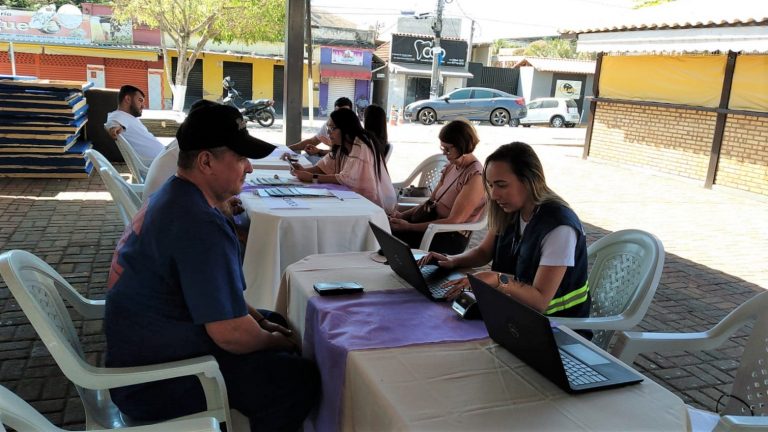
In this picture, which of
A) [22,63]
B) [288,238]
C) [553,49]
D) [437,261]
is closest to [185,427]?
[437,261]

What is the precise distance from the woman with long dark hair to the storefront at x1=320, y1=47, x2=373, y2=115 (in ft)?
70.5

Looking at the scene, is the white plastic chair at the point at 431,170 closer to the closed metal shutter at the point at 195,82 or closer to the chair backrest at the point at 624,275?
the chair backrest at the point at 624,275

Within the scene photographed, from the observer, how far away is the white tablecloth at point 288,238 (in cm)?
336

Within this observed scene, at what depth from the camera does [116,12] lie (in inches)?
798

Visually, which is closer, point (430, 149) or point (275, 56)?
point (430, 149)

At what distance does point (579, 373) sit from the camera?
4.99 ft

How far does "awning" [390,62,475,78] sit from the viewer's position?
2756 cm

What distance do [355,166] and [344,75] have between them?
22997mm

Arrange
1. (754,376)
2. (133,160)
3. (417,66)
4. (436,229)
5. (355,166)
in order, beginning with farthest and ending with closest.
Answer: (417,66) < (133,160) < (355,166) < (436,229) < (754,376)

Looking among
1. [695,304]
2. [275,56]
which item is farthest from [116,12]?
[695,304]

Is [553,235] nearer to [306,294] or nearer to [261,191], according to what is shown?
[306,294]

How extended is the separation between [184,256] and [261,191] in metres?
2.40

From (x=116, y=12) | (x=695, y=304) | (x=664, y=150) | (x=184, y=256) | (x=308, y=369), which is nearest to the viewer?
(x=184, y=256)

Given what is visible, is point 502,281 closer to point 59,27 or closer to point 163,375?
point 163,375
